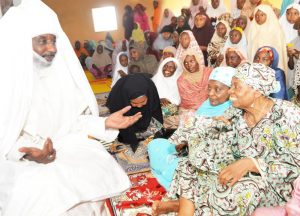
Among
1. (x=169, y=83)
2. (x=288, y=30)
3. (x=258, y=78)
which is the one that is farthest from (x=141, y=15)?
(x=258, y=78)

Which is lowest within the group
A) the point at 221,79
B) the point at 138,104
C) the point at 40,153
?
the point at 138,104

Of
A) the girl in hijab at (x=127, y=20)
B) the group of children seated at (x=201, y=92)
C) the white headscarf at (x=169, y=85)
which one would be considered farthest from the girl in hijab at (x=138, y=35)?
the white headscarf at (x=169, y=85)

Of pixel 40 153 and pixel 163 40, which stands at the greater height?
pixel 163 40

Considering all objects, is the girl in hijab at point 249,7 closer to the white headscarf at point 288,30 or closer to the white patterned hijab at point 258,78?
the white headscarf at point 288,30

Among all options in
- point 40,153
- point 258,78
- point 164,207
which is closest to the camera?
point 40,153

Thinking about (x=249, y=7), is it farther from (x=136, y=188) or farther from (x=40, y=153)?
(x=40, y=153)

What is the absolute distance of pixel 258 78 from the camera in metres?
2.45

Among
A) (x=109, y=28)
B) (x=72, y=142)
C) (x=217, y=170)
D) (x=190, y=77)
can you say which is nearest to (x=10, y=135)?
(x=72, y=142)

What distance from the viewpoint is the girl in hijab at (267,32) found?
6.00 metres

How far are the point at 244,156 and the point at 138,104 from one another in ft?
7.12

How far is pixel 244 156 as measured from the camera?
2496 millimetres

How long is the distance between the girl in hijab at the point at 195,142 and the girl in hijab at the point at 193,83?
1.42 m

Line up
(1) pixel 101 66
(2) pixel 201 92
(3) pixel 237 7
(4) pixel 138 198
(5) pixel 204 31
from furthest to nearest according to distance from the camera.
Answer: (1) pixel 101 66
(3) pixel 237 7
(5) pixel 204 31
(2) pixel 201 92
(4) pixel 138 198

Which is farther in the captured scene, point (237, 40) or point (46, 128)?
point (237, 40)
